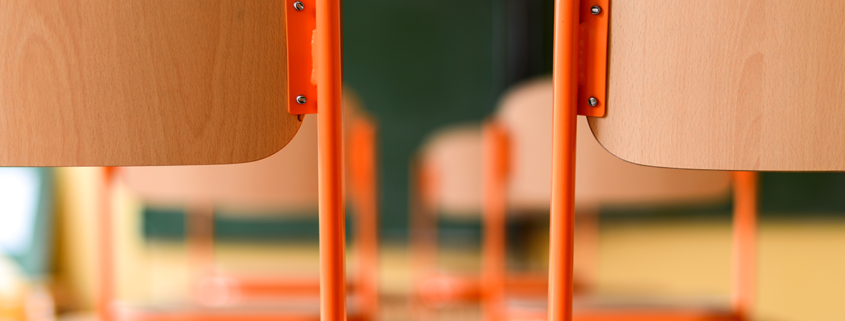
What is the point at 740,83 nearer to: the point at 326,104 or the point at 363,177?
the point at 326,104

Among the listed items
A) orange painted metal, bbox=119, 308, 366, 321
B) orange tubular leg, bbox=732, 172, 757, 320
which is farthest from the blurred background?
orange painted metal, bbox=119, 308, 366, 321

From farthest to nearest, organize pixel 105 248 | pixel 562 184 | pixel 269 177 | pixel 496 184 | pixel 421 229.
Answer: pixel 421 229
pixel 496 184
pixel 105 248
pixel 269 177
pixel 562 184

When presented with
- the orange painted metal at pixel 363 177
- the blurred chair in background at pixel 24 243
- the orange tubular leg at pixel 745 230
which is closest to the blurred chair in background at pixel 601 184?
the orange tubular leg at pixel 745 230

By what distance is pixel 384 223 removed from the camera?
9.57ft

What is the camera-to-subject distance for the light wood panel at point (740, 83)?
0.47 meters

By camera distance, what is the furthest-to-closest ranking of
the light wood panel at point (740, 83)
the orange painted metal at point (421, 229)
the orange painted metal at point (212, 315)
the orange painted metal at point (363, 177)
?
the orange painted metal at point (421, 229) < the orange painted metal at point (363, 177) < the orange painted metal at point (212, 315) < the light wood panel at point (740, 83)

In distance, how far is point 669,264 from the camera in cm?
221

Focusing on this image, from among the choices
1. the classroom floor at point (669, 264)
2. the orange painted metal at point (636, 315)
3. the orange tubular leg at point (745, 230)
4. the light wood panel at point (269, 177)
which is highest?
→ the light wood panel at point (269, 177)

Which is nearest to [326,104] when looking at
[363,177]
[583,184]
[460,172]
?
[583,184]

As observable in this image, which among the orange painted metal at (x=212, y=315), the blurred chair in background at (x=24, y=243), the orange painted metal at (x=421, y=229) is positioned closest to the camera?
the orange painted metal at (x=212, y=315)

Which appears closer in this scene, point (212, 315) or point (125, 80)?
point (125, 80)

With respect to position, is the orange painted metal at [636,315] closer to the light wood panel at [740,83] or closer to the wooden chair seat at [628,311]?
the wooden chair seat at [628,311]

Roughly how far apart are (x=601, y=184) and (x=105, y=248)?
0.99m

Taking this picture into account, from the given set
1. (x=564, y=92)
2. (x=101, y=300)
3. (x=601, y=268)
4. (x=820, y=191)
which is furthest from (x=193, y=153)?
(x=601, y=268)
